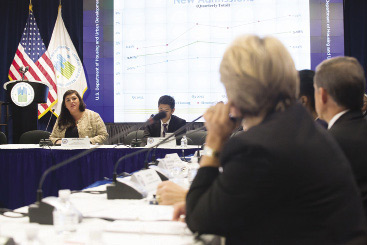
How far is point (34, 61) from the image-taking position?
616 centimetres

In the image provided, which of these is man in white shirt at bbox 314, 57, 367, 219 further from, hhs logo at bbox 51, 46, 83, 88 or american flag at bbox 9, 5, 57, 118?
american flag at bbox 9, 5, 57, 118

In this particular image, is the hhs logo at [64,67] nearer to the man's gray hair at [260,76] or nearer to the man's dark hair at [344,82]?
the man's dark hair at [344,82]

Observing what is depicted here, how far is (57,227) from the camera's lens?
1.00m

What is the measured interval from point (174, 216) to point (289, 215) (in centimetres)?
37

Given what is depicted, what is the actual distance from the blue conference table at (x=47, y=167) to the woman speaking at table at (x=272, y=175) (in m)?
2.87

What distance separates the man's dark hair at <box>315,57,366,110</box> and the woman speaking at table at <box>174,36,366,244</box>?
0.57 meters

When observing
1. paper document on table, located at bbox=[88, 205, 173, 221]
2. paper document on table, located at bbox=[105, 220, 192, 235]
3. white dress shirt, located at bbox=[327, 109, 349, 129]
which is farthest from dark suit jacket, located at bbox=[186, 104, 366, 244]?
white dress shirt, located at bbox=[327, 109, 349, 129]

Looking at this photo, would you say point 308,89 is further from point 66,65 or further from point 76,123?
point 66,65

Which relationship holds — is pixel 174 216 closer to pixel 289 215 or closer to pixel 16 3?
pixel 289 215

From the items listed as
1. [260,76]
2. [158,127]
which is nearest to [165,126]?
[158,127]

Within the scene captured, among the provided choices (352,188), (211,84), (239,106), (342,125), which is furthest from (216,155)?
(211,84)

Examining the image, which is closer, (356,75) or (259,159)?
(259,159)

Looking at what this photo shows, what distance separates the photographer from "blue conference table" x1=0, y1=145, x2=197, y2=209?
3.61 meters

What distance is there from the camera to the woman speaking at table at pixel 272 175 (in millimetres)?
803
